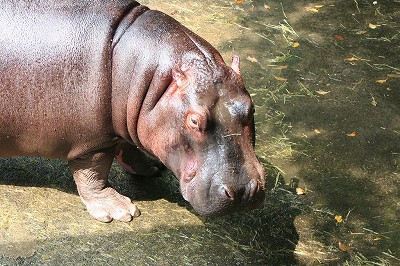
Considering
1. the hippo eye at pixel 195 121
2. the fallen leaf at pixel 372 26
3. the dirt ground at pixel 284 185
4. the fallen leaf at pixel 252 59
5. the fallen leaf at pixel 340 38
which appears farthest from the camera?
the fallen leaf at pixel 372 26

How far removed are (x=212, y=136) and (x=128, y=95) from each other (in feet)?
1.86

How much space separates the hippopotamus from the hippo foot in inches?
14.6

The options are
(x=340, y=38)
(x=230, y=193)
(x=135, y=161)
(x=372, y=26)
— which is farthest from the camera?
(x=372, y=26)

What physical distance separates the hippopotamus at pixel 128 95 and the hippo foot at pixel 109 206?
0.37 m

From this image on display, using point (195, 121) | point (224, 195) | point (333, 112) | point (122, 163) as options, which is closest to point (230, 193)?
point (224, 195)

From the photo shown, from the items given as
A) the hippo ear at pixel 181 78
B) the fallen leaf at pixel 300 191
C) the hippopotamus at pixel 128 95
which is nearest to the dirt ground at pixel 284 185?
the fallen leaf at pixel 300 191

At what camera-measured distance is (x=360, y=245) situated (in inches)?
176

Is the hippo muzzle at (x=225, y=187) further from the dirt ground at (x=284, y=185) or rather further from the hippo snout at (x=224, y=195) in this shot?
the dirt ground at (x=284, y=185)

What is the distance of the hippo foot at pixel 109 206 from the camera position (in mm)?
4484

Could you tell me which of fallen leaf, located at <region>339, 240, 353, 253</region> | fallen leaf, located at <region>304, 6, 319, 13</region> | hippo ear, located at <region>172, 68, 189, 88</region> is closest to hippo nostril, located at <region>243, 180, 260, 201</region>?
hippo ear, located at <region>172, 68, 189, 88</region>

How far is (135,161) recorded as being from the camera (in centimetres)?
480

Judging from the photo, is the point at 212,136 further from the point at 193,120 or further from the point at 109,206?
the point at 109,206

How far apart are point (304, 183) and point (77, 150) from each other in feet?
5.09

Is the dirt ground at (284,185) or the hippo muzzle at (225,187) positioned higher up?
the hippo muzzle at (225,187)
